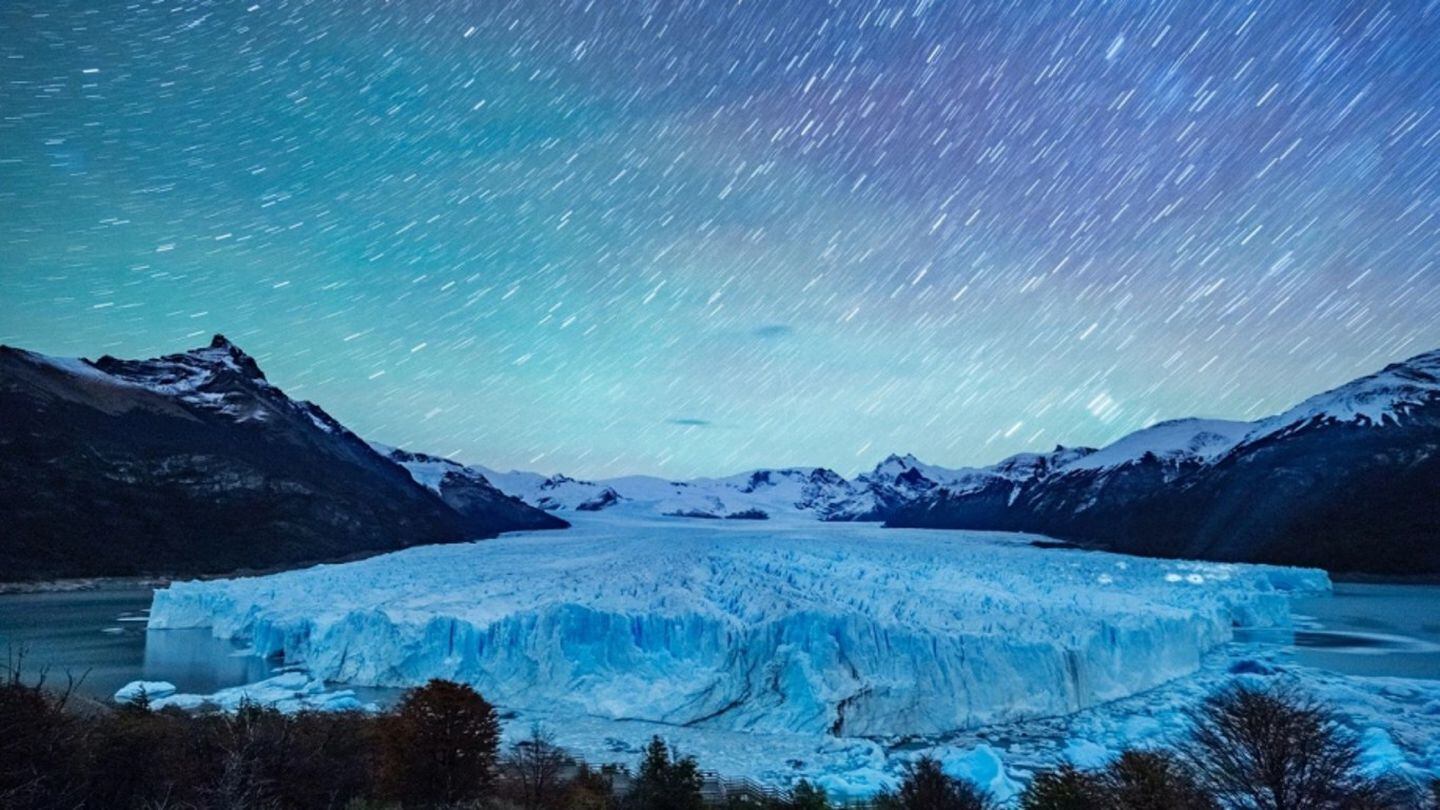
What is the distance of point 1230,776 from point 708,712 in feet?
41.2

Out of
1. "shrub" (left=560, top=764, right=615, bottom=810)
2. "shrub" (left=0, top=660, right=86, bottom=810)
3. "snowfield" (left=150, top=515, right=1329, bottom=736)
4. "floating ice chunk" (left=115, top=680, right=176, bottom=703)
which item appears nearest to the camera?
"shrub" (left=0, top=660, right=86, bottom=810)

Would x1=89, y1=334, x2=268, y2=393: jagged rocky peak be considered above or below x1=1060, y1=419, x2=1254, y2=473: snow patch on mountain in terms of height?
above

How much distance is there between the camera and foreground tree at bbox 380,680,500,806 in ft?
38.0

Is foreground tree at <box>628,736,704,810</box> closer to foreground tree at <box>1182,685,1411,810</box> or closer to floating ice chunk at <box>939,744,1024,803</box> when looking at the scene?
floating ice chunk at <box>939,744,1024,803</box>

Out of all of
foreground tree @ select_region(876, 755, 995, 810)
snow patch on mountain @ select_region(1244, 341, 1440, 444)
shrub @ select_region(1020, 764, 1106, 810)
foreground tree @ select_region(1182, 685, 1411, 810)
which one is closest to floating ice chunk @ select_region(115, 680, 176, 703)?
foreground tree @ select_region(876, 755, 995, 810)

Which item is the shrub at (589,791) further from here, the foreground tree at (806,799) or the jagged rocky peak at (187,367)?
the jagged rocky peak at (187,367)

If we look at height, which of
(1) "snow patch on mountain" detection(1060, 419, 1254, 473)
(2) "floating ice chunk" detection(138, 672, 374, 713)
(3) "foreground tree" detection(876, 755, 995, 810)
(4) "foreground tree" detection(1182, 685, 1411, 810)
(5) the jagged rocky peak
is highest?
(5) the jagged rocky peak

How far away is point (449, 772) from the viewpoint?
38.9 feet

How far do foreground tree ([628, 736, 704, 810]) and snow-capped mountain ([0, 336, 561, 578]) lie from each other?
6036 centimetres

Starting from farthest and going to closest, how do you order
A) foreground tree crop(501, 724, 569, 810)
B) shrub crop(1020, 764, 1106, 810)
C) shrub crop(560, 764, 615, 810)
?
1. foreground tree crop(501, 724, 569, 810)
2. shrub crop(560, 764, 615, 810)
3. shrub crop(1020, 764, 1106, 810)

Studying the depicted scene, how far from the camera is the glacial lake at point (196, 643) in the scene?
2486cm

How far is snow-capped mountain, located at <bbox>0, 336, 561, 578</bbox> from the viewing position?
5788 centimetres

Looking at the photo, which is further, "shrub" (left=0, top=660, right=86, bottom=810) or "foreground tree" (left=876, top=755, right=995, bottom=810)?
"foreground tree" (left=876, top=755, right=995, bottom=810)

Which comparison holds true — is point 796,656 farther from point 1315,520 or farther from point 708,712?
point 1315,520
